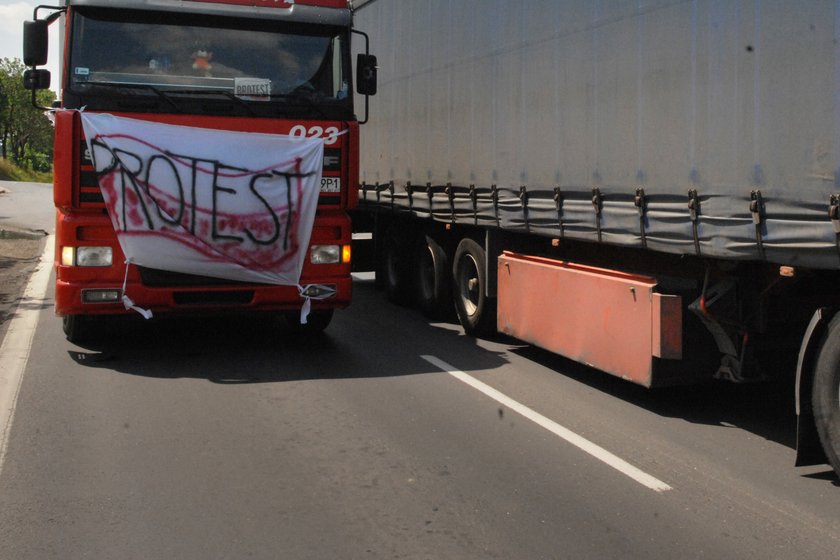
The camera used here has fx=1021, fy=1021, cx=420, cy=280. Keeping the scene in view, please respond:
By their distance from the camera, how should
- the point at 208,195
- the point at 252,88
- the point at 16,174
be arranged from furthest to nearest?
1. the point at 16,174
2. the point at 252,88
3. the point at 208,195

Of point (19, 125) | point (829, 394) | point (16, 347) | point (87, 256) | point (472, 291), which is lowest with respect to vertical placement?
point (16, 347)

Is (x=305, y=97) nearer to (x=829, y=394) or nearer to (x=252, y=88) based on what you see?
(x=252, y=88)

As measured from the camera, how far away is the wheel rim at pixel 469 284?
10.8 meters

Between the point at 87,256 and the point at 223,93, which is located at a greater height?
the point at 223,93

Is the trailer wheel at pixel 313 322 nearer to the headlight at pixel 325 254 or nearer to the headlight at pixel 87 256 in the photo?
the headlight at pixel 325 254

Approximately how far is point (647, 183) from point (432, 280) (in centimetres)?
534

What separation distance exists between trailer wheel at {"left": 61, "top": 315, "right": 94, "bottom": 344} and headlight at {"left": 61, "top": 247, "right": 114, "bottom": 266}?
88cm

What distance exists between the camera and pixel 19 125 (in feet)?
314

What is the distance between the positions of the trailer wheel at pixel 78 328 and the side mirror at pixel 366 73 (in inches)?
137

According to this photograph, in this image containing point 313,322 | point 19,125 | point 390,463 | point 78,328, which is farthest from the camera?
point 19,125

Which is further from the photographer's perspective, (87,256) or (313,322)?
(313,322)

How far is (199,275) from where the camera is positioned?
927 cm

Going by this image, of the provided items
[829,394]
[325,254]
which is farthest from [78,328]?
[829,394]

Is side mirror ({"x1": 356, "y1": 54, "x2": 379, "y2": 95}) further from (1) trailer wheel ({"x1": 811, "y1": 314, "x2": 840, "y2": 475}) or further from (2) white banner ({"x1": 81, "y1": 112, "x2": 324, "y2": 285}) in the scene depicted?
(1) trailer wheel ({"x1": 811, "y1": 314, "x2": 840, "y2": 475})
